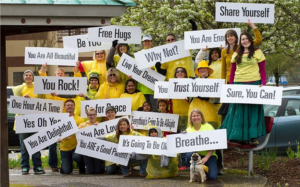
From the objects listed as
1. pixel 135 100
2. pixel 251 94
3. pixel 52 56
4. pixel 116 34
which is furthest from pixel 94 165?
pixel 251 94

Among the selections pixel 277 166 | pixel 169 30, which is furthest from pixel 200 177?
pixel 169 30

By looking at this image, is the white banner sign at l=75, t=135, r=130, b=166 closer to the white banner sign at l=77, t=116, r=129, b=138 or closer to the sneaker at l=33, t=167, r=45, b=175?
the white banner sign at l=77, t=116, r=129, b=138

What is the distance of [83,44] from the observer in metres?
13.0

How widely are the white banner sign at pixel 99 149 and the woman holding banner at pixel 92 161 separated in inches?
11.8

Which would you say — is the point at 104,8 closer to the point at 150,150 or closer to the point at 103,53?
the point at 150,150

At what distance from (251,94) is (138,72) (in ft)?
8.74

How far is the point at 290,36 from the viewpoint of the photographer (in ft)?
51.3

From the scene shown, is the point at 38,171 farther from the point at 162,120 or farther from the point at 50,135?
the point at 162,120

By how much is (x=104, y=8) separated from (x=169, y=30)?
7823mm

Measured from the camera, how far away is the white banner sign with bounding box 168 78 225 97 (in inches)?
436

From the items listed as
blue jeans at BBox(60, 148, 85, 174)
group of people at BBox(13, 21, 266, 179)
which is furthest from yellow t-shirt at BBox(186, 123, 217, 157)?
blue jeans at BBox(60, 148, 85, 174)

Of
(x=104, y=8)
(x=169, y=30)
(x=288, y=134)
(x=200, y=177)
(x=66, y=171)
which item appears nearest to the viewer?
(x=104, y=8)

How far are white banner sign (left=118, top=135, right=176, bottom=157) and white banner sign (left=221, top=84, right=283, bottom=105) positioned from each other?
1.26 metres

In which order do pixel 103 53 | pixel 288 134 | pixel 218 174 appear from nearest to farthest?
pixel 218 174, pixel 103 53, pixel 288 134
